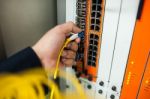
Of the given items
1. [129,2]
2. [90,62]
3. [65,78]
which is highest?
[129,2]

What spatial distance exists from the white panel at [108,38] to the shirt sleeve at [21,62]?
26 cm

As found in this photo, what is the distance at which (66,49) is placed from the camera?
2.99 feet

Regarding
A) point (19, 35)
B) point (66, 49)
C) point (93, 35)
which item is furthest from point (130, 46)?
point (19, 35)

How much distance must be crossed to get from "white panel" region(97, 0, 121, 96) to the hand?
11 cm

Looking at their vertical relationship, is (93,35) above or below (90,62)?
above

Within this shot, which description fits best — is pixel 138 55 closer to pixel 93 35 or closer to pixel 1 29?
pixel 93 35

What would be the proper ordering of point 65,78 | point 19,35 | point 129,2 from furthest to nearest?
point 65,78, point 19,35, point 129,2

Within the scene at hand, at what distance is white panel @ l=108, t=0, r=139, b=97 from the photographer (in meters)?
0.65

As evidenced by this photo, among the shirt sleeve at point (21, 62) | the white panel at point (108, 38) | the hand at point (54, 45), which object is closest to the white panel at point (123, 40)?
the white panel at point (108, 38)

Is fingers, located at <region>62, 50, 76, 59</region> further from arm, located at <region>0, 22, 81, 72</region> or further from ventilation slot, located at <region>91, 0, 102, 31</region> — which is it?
ventilation slot, located at <region>91, 0, 102, 31</region>

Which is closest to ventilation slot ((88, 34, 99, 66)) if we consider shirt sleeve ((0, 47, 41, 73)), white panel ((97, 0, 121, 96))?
white panel ((97, 0, 121, 96))

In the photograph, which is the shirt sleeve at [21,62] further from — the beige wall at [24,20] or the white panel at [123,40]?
the white panel at [123,40]

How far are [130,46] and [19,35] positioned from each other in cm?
47

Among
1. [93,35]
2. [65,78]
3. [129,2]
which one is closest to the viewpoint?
[129,2]
